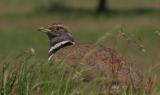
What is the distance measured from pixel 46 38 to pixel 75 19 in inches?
281

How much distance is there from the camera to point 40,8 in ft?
129

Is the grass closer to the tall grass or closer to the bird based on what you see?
the tall grass

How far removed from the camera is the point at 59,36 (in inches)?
408

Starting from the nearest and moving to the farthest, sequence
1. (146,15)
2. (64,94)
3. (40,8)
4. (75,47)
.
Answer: (64,94)
(75,47)
(146,15)
(40,8)

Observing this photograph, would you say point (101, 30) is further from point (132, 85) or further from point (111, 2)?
point (132, 85)

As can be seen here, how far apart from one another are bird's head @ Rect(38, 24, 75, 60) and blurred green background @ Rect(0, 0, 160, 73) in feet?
39.5

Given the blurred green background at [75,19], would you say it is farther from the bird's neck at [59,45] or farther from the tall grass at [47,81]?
the tall grass at [47,81]

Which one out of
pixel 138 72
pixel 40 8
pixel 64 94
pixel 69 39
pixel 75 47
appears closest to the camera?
pixel 64 94

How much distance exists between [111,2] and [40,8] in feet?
22.6

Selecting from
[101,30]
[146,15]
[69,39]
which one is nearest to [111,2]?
[146,15]

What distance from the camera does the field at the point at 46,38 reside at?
23.2ft

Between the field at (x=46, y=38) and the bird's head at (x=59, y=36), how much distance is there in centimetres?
40

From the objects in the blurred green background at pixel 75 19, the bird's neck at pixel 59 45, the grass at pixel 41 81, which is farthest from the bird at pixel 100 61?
the blurred green background at pixel 75 19

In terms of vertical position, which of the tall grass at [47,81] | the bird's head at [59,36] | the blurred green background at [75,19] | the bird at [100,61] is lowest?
the blurred green background at [75,19]
